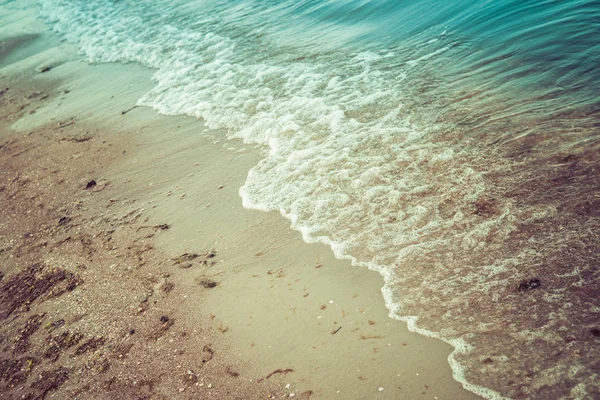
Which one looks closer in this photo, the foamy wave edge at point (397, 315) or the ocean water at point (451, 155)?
the foamy wave edge at point (397, 315)

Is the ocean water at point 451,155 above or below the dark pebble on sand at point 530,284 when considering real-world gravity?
above

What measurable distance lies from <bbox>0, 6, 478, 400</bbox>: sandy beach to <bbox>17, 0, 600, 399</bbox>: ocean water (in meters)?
0.33

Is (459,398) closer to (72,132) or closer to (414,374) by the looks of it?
(414,374)

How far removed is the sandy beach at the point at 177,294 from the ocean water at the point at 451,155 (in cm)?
33

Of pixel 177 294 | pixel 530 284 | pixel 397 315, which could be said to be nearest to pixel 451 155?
pixel 530 284

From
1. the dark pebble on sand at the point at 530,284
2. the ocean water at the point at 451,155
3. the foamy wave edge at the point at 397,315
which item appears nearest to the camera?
the foamy wave edge at the point at 397,315

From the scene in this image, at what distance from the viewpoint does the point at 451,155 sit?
19.2 ft

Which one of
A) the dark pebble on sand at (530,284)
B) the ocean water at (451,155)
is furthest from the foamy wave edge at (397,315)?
the dark pebble on sand at (530,284)

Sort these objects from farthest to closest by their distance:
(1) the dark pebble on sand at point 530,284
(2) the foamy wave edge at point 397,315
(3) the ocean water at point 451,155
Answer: (1) the dark pebble on sand at point 530,284 < (3) the ocean water at point 451,155 < (2) the foamy wave edge at point 397,315

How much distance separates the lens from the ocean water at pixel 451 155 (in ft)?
12.2

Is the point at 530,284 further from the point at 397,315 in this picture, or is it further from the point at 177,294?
the point at 177,294

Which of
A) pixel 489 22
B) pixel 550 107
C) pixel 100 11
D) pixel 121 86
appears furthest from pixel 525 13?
pixel 100 11

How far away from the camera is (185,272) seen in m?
5.19

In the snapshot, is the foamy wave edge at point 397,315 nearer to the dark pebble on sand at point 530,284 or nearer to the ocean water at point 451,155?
the ocean water at point 451,155
